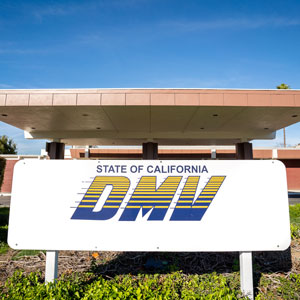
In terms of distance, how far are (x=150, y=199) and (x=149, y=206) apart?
0.09 metres

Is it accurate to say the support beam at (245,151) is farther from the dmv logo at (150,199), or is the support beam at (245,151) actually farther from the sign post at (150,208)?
the dmv logo at (150,199)

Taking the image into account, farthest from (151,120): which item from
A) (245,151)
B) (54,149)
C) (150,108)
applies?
(245,151)

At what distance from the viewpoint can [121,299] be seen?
247 centimetres

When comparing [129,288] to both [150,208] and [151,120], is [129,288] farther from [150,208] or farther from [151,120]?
[151,120]

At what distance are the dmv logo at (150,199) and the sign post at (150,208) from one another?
13mm

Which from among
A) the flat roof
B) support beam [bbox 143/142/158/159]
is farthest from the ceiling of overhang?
support beam [bbox 143/142/158/159]

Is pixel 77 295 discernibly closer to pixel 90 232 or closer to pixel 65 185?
pixel 90 232

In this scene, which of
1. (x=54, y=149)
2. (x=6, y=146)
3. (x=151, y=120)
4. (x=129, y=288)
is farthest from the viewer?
(x=6, y=146)

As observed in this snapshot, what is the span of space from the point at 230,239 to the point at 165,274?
1299 mm

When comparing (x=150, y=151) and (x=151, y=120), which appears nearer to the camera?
(x=151, y=120)

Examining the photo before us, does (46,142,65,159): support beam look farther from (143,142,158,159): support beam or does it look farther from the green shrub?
the green shrub

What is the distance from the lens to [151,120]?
12.6 m

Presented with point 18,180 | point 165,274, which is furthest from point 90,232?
point 165,274

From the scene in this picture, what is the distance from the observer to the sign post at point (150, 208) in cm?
287
